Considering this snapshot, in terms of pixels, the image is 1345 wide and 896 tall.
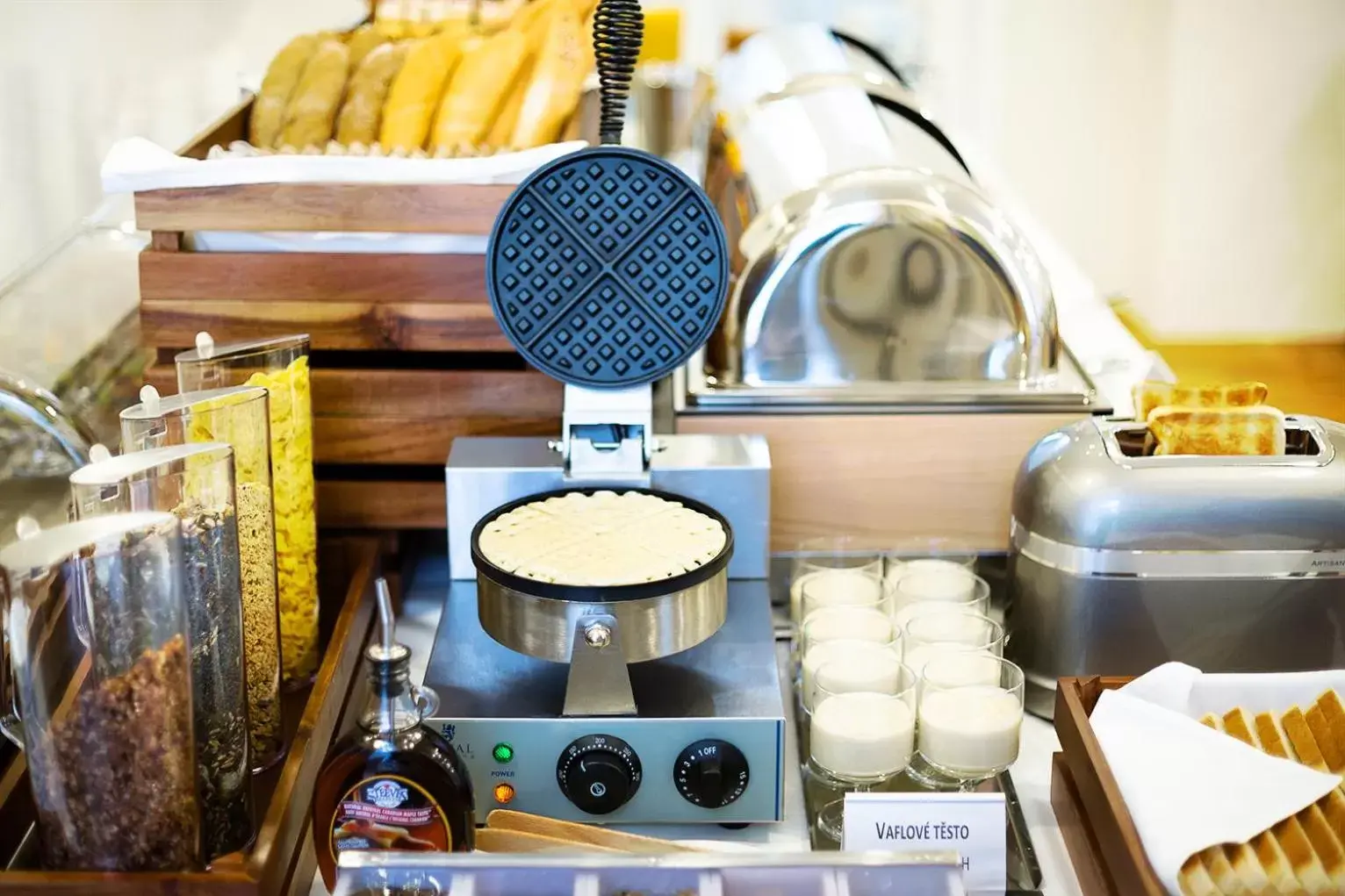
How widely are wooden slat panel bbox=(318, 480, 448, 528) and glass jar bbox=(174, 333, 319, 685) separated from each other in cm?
17

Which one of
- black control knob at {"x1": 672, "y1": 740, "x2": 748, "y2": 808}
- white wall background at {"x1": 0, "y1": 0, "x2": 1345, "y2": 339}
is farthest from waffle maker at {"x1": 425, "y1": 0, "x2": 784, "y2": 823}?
white wall background at {"x1": 0, "y1": 0, "x2": 1345, "y2": 339}

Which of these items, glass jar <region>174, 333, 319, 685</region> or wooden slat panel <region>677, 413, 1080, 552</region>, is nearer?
glass jar <region>174, 333, 319, 685</region>

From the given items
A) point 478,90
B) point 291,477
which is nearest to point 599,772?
point 291,477

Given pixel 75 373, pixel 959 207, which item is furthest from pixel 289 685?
pixel 959 207

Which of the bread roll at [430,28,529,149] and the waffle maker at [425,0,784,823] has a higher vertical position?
the bread roll at [430,28,529,149]

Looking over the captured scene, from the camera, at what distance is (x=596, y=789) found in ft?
3.71

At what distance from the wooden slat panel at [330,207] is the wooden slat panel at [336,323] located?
0.30 ft

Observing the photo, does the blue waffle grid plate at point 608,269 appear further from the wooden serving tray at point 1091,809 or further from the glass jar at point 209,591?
the wooden serving tray at point 1091,809

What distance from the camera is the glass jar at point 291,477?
4.25 ft

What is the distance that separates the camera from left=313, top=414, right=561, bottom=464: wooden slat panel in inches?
60.3

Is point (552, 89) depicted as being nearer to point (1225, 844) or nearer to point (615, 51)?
point (615, 51)

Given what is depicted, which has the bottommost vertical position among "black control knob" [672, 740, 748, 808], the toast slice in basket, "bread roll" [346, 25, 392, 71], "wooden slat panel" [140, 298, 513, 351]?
"black control knob" [672, 740, 748, 808]

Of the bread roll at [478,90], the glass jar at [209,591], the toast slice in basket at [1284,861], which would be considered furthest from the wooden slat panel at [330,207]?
the toast slice in basket at [1284,861]

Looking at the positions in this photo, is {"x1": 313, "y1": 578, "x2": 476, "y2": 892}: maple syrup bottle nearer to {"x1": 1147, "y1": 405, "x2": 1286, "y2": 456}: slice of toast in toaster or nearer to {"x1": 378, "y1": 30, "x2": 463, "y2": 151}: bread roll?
{"x1": 1147, "y1": 405, "x2": 1286, "y2": 456}: slice of toast in toaster
